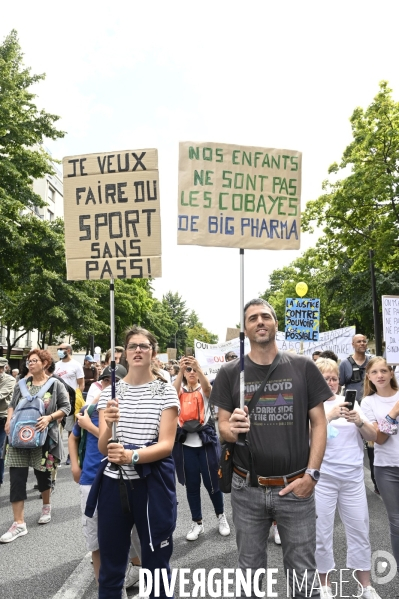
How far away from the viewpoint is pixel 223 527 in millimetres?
5906

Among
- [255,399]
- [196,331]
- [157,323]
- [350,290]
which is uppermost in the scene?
[350,290]

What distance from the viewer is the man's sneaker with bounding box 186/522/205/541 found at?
18.5ft

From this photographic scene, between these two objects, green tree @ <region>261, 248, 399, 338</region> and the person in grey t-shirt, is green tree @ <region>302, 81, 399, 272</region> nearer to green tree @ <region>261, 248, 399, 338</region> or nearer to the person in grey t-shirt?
green tree @ <region>261, 248, 399, 338</region>

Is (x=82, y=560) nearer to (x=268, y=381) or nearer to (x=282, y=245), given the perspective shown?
(x=268, y=381)

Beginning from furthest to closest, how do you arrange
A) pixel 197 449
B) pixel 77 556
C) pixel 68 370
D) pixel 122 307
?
pixel 122 307
pixel 68 370
pixel 197 449
pixel 77 556

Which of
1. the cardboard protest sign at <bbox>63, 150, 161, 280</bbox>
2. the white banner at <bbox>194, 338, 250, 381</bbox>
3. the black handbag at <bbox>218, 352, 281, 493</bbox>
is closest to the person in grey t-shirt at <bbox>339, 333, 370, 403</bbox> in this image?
the cardboard protest sign at <bbox>63, 150, 161, 280</bbox>

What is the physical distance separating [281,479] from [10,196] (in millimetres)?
17005

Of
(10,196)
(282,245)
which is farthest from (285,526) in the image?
(10,196)

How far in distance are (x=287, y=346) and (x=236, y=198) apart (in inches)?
595

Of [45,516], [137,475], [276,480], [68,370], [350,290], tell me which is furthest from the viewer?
[350,290]

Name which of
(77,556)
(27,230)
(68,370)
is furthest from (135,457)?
(27,230)

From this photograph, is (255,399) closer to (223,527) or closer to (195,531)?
(195,531)

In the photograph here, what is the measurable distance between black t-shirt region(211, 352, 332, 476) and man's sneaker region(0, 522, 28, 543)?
3.48m

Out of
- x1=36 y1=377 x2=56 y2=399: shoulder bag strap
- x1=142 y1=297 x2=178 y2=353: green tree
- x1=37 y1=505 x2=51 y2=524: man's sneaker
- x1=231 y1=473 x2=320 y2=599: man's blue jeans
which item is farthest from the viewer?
x1=142 y1=297 x2=178 y2=353: green tree
